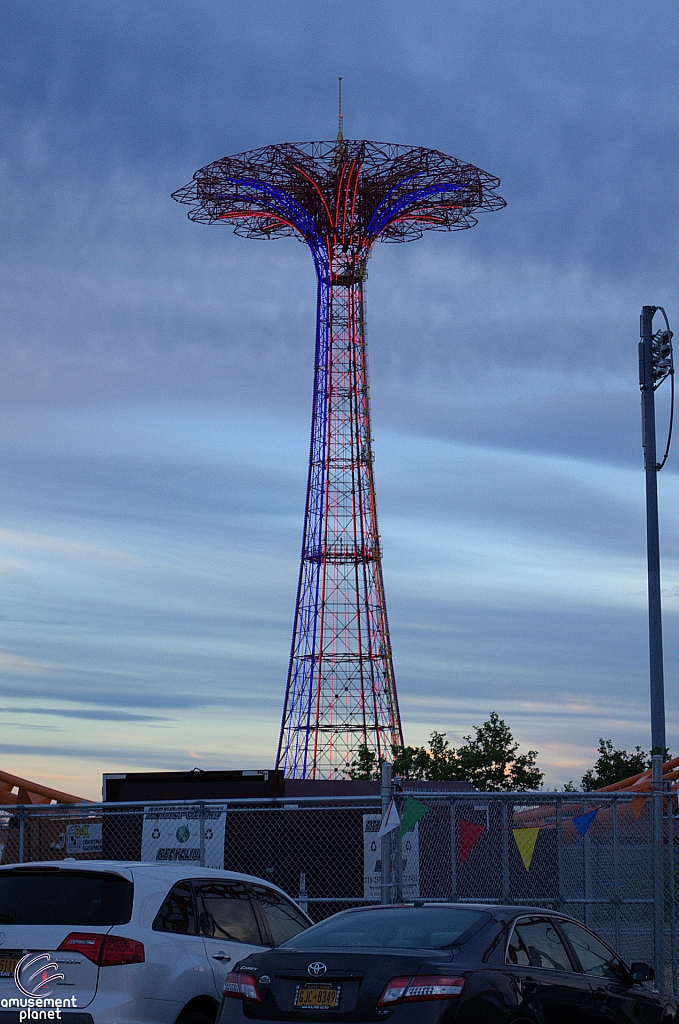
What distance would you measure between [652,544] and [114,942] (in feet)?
41.8

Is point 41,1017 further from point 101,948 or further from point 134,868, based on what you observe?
point 134,868

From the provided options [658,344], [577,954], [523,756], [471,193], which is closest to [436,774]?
[523,756]

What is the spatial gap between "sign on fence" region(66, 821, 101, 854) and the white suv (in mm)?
9260

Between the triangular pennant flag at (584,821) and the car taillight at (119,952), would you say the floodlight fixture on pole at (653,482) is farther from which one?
the car taillight at (119,952)

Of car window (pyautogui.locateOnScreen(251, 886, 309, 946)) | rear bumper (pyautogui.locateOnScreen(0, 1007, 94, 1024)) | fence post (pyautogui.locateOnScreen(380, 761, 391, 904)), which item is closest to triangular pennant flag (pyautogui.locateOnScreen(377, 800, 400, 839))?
fence post (pyautogui.locateOnScreen(380, 761, 391, 904))

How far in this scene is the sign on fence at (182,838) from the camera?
51.3 ft

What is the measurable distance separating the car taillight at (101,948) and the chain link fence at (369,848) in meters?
4.10

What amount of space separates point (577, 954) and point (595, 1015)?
1.41 feet

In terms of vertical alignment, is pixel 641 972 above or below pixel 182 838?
below

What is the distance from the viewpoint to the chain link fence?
1360cm

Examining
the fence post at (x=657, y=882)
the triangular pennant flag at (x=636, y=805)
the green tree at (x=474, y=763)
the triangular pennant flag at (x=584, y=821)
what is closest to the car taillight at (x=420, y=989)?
the fence post at (x=657, y=882)

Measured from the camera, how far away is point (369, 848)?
55.8 ft

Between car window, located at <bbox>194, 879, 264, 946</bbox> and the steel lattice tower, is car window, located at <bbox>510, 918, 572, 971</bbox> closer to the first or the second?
car window, located at <bbox>194, 879, 264, 946</bbox>

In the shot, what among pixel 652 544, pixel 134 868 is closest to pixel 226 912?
pixel 134 868
